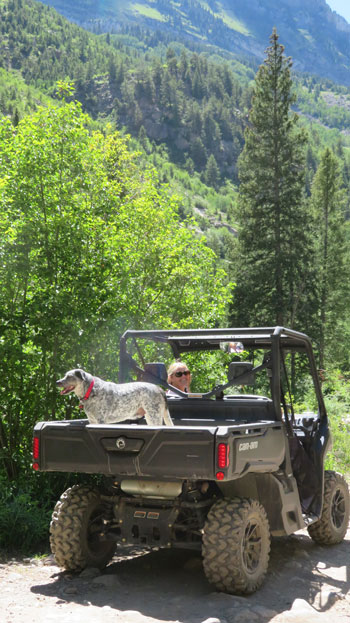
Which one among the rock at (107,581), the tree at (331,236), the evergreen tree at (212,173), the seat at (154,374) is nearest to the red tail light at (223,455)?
the rock at (107,581)

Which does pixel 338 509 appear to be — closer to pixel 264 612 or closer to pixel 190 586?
pixel 190 586

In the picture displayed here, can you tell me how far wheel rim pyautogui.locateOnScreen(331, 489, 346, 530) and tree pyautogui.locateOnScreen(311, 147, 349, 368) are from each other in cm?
3290

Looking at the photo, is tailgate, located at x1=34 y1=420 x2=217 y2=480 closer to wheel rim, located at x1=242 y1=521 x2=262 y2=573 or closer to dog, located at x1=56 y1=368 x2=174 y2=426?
dog, located at x1=56 y1=368 x2=174 y2=426

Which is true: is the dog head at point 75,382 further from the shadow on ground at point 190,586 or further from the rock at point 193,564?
the rock at point 193,564

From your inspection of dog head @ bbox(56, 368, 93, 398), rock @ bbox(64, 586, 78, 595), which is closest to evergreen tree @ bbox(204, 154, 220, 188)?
dog head @ bbox(56, 368, 93, 398)

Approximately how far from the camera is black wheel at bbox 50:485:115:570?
540cm

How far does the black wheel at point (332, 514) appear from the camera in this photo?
663 cm

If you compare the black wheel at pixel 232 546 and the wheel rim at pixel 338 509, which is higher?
the black wheel at pixel 232 546

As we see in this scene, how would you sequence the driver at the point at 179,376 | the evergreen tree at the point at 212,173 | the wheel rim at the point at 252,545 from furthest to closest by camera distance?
the evergreen tree at the point at 212,173 < the driver at the point at 179,376 < the wheel rim at the point at 252,545

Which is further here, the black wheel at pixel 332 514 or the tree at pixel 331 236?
the tree at pixel 331 236

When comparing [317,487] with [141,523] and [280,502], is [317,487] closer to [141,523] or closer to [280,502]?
[280,502]

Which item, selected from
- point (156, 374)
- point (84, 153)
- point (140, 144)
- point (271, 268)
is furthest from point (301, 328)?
point (140, 144)

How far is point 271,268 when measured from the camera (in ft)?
108

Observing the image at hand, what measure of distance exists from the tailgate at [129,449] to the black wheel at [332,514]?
232 centimetres
